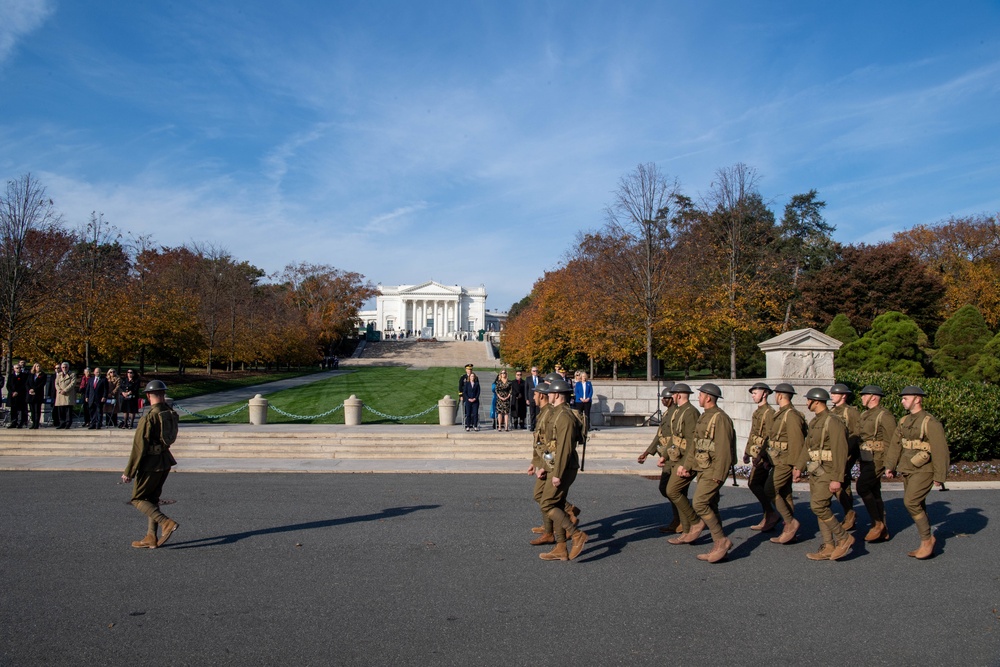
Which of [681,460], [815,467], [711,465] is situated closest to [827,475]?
[815,467]

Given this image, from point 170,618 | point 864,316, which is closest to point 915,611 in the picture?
point 170,618

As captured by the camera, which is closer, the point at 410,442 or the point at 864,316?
the point at 410,442

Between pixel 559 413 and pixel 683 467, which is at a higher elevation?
pixel 559 413

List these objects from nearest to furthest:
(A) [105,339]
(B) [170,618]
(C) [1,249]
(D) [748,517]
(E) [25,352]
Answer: (B) [170,618] → (D) [748,517] → (C) [1,249] → (E) [25,352] → (A) [105,339]

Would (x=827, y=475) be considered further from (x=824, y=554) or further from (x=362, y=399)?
(x=362, y=399)

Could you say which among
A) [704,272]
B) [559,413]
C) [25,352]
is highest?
[704,272]

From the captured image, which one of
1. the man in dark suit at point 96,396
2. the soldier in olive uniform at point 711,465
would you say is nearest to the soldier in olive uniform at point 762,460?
Result: the soldier in olive uniform at point 711,465

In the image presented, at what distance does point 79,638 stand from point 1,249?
76.9ft

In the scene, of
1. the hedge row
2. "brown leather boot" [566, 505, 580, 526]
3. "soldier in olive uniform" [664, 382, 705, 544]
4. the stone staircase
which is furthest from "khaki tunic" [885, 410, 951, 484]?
the stone staircase

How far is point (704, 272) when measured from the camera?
30.2 meters

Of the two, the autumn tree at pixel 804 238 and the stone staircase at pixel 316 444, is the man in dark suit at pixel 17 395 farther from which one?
the autumn tree at pixel 804 238

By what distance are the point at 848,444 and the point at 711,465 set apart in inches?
67.8

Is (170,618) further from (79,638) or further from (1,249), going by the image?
(1,249)

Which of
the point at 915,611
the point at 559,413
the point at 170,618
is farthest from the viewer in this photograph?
the point at 559,413
